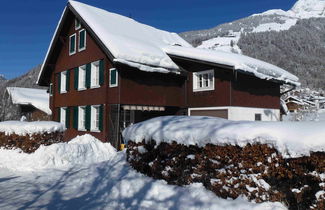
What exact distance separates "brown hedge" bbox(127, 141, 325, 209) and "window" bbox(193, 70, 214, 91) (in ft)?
33.6

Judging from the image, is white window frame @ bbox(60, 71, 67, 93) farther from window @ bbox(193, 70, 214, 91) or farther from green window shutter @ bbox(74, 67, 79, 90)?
window @ bbox(193, 70, 214, 91)

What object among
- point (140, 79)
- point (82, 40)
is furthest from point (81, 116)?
point (140, 79)

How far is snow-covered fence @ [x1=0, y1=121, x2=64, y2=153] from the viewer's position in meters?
11.8

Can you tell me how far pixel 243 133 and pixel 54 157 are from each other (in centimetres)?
752

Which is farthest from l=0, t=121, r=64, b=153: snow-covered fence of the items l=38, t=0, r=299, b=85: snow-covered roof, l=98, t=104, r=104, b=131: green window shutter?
l=38, t=0, r=299, b=85: snow-covered roof

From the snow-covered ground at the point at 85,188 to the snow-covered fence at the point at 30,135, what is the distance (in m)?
1.09

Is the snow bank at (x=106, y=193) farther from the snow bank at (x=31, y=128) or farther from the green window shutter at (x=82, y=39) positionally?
the green window shutter at (x=82, y=39)

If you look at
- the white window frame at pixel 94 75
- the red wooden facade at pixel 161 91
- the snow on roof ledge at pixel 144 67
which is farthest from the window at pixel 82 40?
the snow on roof ledge at pixel 144 67

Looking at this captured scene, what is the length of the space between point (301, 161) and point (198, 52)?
1233 cm

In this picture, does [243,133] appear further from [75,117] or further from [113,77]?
[75,117]

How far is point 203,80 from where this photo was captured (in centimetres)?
1709

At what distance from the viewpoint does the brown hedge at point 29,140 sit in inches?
463

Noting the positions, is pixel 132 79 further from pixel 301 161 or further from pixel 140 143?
pixel 301 161

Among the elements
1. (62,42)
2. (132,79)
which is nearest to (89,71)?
(132,79)
